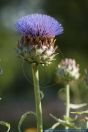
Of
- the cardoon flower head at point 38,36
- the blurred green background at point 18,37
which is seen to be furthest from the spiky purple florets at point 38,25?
the blurred green background at point 18,37

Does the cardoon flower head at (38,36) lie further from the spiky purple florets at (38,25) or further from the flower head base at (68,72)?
the flower head base at (68,72)

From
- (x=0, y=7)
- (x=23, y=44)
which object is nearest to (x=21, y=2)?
(x=0, y=7)

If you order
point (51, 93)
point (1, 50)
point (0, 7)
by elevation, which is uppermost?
point (0, 7)

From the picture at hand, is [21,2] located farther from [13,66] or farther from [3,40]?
[13,66]

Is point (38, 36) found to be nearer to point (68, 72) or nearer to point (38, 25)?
point (38, 25)

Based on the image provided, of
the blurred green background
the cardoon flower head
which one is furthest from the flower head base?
the blurred green background

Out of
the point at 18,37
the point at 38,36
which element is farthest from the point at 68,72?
the point at 18,37

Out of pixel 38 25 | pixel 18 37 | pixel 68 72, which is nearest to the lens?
pixel 38 25

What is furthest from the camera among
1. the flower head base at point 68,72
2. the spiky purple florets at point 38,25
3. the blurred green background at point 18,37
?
the blurred green background at point 18,37
